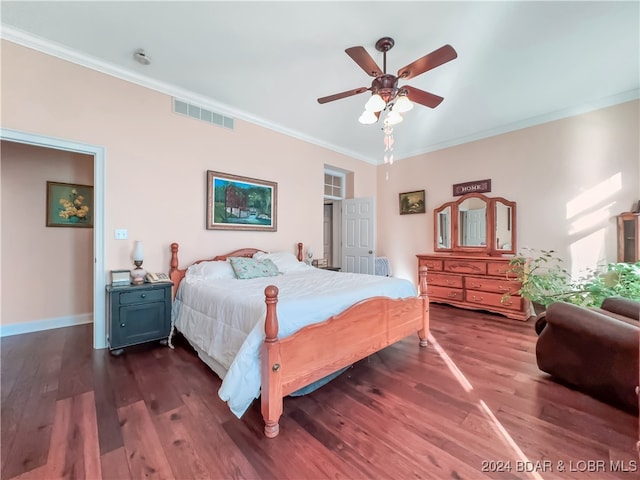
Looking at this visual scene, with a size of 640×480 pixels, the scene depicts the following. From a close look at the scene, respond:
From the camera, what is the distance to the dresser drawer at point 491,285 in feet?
12.4

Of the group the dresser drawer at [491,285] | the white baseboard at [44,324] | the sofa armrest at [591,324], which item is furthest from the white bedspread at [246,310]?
the dresser drawer at [491,285]

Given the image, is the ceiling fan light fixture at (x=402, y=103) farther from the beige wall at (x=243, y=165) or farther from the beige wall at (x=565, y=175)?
the beige wall at (x=565, y=175)

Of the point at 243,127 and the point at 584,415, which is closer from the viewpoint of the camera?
the point at 584,415

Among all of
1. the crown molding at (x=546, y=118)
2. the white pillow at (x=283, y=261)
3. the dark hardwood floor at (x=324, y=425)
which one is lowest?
the dark hardwood floor at (x=324, y=425)

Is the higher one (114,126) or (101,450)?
(114,126)

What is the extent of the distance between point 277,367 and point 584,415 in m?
1.99

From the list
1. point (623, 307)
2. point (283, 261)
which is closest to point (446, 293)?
point (623, 307)

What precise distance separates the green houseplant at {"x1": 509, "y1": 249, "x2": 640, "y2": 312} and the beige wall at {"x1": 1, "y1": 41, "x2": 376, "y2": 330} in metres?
3.54

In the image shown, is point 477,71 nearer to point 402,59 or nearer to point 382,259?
point 402,59

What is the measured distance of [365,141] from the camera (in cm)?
488

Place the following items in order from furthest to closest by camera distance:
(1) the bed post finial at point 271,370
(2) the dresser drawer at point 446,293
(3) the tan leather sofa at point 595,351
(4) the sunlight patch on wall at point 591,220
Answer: (2) the dresser drawer at point 446,293 < (4) the sunlight patch on wall at point 591,220 < (3) the tan leather sofa at point 595,351 < (1) the bed post finial at point 271,370

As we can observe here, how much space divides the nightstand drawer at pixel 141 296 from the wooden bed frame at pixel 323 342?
1.75 metres

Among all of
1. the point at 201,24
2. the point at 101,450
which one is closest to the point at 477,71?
the point at 201,24

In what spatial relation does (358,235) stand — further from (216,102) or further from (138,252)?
(138,252)
